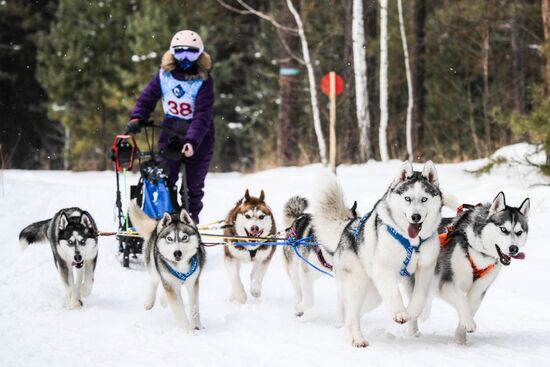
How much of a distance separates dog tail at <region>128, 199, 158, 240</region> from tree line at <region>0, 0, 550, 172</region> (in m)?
8.30

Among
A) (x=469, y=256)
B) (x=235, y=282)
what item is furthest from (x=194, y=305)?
(x=469, y=256)

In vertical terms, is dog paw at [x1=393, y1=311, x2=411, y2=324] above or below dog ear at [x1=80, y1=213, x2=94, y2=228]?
below

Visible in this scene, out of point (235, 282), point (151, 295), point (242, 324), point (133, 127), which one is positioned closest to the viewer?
point (242, 324)

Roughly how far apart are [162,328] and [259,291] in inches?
46.9

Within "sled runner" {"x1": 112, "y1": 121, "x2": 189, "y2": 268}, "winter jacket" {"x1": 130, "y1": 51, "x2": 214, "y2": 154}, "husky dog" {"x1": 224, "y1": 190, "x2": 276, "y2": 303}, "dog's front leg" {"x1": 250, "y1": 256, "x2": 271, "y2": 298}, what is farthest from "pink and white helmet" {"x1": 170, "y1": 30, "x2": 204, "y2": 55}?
"dog's front leg" {"x1": 250, "y1": 256, "x2": 271, "y2": 298}

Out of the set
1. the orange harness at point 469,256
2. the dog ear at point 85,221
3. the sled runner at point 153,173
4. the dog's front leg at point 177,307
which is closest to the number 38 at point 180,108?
the sled runner at point 153,173

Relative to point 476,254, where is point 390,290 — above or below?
below

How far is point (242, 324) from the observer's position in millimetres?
4457

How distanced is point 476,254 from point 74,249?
2.93 meters

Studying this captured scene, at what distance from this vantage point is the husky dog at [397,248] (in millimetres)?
3611

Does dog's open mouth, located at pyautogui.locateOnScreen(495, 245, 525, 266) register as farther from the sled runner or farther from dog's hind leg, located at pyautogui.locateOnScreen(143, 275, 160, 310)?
the sled runner

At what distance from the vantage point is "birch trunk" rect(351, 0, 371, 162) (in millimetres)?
11594

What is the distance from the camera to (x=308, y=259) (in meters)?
4.85

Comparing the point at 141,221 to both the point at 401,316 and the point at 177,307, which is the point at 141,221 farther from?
the point at 401,316
